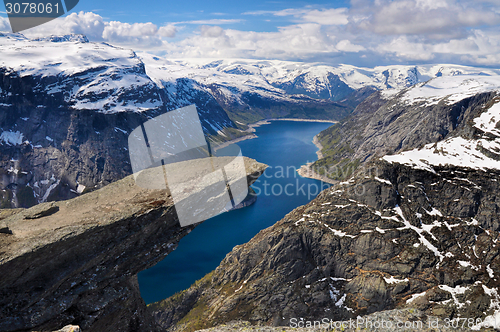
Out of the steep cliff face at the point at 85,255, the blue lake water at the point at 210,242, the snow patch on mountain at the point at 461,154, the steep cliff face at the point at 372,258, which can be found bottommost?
the blue lake water at the point at 210,242

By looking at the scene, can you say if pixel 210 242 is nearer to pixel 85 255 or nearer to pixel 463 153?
pixel 463 153

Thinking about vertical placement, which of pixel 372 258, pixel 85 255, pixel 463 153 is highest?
pixel 85 255

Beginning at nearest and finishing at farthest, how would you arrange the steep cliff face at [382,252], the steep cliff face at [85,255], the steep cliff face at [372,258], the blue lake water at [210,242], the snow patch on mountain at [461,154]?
the steep cliff face at [85,255] → the steep cliff face at [372,258] → the steep cliff face at [382,252] → the snow patch on mountain at [461,154] → the blue lake water at [210,242]

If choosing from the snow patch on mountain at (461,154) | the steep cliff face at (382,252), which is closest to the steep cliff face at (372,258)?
the steep cliff face at (382,252)

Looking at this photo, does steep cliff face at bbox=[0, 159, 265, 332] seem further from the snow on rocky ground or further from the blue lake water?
the blue lake water

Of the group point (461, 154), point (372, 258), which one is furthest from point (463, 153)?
point (372, 258)

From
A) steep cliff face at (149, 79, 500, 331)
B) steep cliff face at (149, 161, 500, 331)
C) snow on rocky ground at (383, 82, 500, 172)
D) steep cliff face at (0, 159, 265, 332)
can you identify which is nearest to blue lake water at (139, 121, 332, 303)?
steep cliff face at (149, 79, 500, 331)

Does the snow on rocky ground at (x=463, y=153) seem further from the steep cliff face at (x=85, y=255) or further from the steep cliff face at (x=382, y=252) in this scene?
the steep cliff face at (x=85, y=255)

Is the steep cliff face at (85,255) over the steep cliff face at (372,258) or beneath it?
over

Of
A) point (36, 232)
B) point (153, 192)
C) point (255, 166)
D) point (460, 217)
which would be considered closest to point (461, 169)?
point (460, 217)

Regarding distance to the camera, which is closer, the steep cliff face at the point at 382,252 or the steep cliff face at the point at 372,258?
the steep cliff face at the point at 372,258
